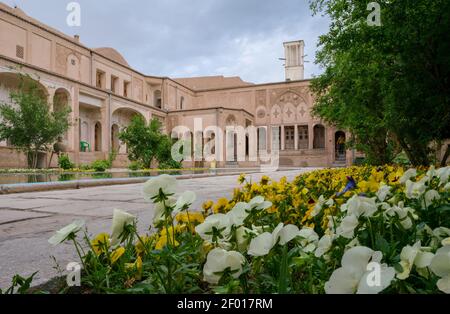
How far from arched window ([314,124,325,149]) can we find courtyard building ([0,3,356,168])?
3.5 inches

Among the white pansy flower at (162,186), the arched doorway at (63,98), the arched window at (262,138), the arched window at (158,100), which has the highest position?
the arched window at (158,100)

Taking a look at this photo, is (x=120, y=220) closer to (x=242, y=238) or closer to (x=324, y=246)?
(x=242, y=238)

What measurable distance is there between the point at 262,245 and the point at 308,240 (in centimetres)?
27

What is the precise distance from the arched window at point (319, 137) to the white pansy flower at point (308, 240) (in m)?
31.4

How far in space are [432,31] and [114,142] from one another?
70.2 feet

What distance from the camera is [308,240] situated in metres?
0.99

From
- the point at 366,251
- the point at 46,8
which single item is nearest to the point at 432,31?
the point at 46,8

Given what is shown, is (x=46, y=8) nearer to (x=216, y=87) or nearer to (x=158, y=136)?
(x=158, y=136)

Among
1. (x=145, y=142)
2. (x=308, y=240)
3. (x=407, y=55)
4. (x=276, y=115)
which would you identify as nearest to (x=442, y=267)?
(x=308, y=240)

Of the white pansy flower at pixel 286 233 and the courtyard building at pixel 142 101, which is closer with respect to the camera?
the white pansy flower at pixel 286 233

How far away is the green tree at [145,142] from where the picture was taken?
14680mm

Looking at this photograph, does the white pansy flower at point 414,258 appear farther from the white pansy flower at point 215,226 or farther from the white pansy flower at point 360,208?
the white pansy flower at point 215,226

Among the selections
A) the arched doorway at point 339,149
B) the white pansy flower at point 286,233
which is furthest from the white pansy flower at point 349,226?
the arched doorway at point 339,149

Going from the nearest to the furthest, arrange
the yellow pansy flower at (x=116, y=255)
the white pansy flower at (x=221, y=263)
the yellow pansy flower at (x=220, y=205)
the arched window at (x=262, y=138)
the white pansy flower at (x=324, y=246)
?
the white pansy flower at (x=221, y=263) → the white pansy flower at (x=324, y=246) → the yellow pansy flower at (x=116, y=255) → the yellow pansy flower at (x=220, y=205) → the arched window at (x=262, y=138)
